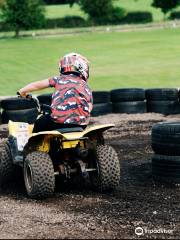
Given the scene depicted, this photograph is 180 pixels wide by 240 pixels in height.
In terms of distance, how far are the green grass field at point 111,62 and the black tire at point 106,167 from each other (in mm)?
14707

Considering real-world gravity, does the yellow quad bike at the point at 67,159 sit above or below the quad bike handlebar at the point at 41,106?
below

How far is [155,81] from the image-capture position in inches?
1001

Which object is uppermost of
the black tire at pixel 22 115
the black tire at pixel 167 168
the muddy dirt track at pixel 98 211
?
the black tire at pixel 22 115

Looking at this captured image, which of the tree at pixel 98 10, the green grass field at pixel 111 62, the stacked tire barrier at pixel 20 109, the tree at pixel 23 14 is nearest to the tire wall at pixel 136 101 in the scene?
the stacked tire barrier at pixel 20 109

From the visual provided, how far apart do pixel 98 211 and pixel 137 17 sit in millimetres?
88591

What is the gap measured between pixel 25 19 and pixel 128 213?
68.0 metres

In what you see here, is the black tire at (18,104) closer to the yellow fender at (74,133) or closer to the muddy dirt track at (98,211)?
the muddy dirt track at (98,211)

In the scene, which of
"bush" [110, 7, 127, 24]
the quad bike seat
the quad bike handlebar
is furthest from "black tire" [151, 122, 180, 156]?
"bush" [110, 7, 127, 24]

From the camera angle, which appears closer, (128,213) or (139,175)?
(128,213)

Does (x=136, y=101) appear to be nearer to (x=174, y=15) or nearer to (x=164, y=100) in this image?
(x=164, y=100)

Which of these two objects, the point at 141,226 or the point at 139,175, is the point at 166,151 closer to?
the point at 139,175

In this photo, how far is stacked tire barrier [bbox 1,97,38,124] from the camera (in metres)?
15.7

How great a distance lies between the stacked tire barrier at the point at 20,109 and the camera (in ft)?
51.6

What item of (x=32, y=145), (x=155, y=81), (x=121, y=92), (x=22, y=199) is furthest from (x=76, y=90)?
(x=155, y=81)
